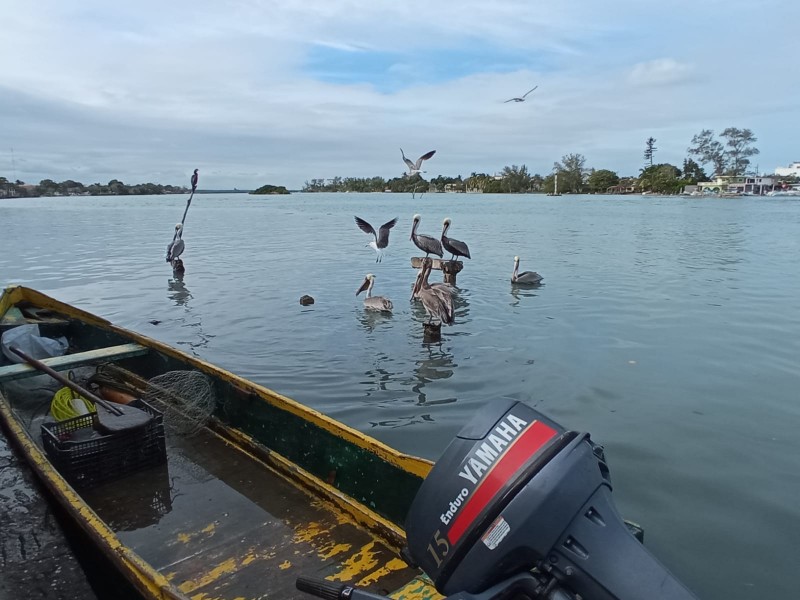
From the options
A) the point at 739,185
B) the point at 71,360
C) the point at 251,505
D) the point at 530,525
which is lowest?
the point at 251,505

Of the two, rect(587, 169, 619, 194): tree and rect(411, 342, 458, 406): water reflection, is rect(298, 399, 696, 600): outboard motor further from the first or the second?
rect(587, 169, 619, 194): tree

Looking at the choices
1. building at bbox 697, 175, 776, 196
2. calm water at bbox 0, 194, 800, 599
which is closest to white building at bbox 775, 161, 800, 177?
building at bbox 697, 175, 776, 196

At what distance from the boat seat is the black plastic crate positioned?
4.26 feet

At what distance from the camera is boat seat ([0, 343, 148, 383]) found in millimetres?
5359

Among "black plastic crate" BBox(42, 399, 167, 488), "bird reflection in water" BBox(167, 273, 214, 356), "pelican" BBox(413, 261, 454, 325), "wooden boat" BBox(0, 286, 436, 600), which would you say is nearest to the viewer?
"wooden boat" BBox(0, 286, 436, 600)

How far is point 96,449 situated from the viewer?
4.12 metres

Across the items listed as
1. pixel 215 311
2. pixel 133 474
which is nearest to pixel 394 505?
pixel 133 474

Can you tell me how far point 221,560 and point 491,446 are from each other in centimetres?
206

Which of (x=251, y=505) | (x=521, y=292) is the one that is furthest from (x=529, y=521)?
(x=521, y=292)

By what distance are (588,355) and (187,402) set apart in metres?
5.95

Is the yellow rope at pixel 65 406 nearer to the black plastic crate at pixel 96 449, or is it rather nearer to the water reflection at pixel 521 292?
the black plastic crate at pixel 96 449

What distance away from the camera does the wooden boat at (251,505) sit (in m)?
3.21

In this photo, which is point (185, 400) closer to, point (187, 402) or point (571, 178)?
point (187, 402)

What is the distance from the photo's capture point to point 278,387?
24.5ft
